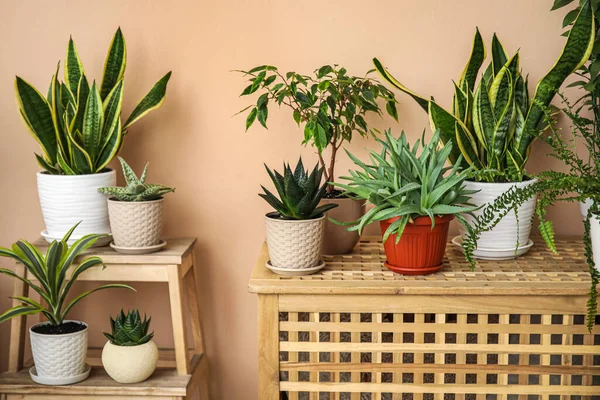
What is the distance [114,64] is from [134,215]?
1.48ft

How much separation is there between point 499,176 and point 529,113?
0.54ft

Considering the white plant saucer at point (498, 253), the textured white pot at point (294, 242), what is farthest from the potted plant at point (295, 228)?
the white plant saucer at point (498, 253)

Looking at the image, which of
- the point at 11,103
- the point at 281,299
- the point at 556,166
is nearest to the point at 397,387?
the point at 281,299

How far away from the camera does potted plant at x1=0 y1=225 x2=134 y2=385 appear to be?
171 centimetres

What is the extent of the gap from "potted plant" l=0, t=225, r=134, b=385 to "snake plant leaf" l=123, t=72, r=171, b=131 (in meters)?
0.35

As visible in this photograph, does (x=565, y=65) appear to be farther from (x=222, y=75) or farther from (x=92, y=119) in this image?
(x=92, y=119)

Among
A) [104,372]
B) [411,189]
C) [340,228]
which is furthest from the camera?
[104,372]

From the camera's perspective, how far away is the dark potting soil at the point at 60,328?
1.77 m

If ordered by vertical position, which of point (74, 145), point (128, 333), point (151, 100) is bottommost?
point (128, 333)

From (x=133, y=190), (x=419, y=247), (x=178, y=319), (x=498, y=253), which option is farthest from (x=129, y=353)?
(x=498, y=253)

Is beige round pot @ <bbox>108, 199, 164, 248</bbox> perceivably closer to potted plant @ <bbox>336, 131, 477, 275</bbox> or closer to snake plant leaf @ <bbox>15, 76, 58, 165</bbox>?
snake plant leaf @ <bbox>15, 76, 58, 165</bbox>

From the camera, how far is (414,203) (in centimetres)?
153

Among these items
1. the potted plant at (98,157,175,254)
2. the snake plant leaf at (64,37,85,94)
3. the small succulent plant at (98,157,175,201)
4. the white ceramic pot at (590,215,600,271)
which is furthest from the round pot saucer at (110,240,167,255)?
the white ceramic pot at (590,215,600,271)

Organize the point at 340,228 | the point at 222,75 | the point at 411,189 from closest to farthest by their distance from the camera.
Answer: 1. the point at 411,189
2. the point at 340,228
3. the point at 222,75
